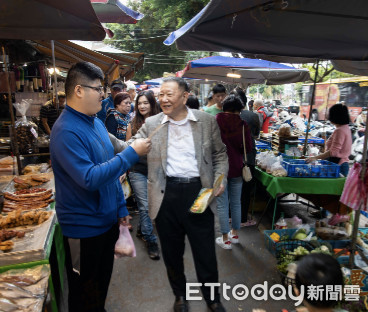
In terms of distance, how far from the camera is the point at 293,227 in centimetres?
439

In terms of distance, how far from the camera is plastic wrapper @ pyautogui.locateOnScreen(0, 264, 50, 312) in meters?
1.79

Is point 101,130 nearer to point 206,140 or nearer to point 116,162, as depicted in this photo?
point 116,162

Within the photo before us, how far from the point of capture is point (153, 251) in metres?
3.94

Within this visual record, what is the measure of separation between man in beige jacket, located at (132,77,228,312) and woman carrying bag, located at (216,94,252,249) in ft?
4.66

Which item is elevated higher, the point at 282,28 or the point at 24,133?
the point at 282,28

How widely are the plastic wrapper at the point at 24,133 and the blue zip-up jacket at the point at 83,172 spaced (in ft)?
9.42

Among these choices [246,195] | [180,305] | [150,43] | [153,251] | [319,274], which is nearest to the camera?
[319,274]

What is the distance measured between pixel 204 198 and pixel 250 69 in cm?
505

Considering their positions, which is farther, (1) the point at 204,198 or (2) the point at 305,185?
(2) the point at 305,185

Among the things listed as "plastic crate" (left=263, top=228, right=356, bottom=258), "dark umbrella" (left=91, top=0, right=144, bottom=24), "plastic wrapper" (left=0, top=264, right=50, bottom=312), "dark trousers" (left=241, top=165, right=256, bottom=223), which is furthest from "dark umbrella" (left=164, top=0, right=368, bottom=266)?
"plastic wrapper" (left=0, top=264, right=50, bottom=312)

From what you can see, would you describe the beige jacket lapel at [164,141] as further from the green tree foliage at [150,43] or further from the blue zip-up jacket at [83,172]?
the green tree foliage at [150,43]

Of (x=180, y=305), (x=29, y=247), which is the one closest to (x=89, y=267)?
(x=29, y=247)

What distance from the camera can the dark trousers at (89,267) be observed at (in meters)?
2.10

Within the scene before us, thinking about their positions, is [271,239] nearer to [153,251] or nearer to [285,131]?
[153,251]
